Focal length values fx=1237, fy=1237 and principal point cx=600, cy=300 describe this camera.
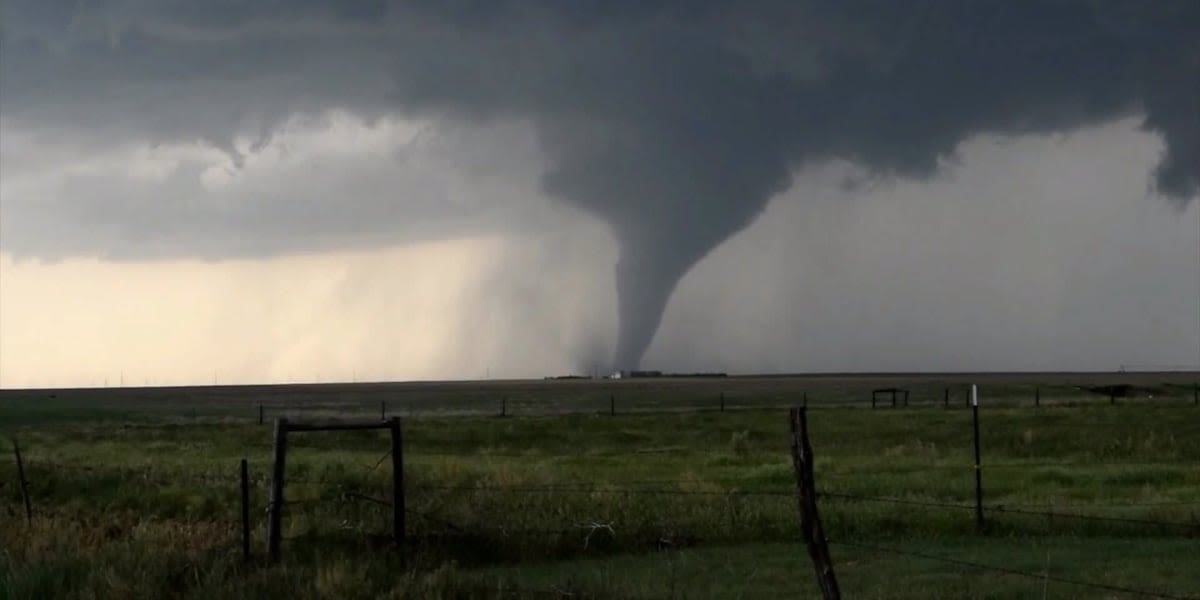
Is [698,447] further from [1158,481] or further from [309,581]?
[309,581]

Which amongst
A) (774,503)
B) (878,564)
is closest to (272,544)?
(878,564)

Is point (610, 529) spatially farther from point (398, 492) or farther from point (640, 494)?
point (398, 492)

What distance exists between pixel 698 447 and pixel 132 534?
87.3 ft

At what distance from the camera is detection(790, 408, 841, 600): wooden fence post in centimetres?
1026

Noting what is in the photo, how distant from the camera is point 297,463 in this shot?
102 feet

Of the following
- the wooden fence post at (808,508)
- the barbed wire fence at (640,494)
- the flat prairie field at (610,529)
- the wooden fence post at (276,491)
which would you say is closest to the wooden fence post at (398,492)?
the flat prairie field at (610,529)

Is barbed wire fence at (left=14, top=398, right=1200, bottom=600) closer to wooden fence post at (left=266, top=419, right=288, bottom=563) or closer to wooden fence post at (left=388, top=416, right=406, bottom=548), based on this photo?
wooden fence post at (left=266, top=419, right=288, bottom=563)

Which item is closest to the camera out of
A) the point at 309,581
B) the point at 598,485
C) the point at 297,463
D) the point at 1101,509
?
the point at 309,581

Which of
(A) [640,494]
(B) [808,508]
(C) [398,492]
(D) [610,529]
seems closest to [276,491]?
(C) [398,492]

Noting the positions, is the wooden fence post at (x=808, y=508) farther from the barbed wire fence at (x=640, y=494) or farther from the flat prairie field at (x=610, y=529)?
the barbed wire fence at (x=640, y=494)

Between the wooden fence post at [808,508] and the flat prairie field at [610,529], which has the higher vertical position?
the wooden fence post at [808,508]

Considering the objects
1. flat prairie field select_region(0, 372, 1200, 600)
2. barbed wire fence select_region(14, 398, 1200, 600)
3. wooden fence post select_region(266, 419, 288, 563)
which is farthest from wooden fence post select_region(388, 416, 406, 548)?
wooden fence post select_region(266, 419, 288, 563)

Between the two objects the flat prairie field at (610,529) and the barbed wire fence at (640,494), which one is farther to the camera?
the barbed wire fence at (640,494)

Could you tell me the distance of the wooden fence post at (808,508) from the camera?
10.3m
